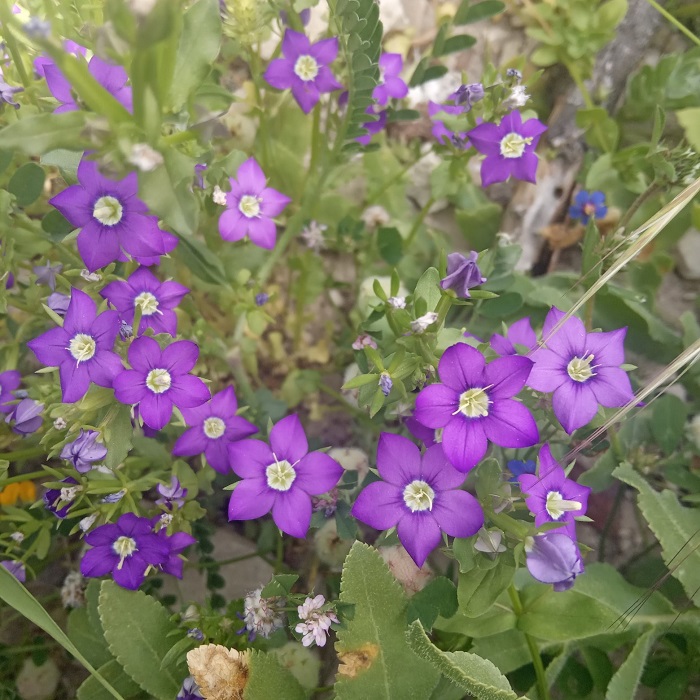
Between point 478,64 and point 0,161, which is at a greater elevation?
point 478,64

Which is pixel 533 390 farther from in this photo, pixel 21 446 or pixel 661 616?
pixel 21 446

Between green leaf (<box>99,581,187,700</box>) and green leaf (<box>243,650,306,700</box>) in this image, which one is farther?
green leaf (<box>99,581,187,700</box>)

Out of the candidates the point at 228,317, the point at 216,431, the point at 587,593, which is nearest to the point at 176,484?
the point at 216,431

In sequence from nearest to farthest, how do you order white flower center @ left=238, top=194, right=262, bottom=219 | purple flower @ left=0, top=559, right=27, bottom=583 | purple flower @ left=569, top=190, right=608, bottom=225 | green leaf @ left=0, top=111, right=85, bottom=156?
green leaf @ left=0, top=111, right=85, bottom=156 < purple flower @ left=0, top=559, right=27, bottom=583 < white flower center @ left=238, top=194, right=262, bottom=219 < purple flower @ left=569, top=190, right=608, bottom=225

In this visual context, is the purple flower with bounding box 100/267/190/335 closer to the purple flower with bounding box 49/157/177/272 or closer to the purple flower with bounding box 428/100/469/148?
the purple flower with bounding box 49/157/177/272

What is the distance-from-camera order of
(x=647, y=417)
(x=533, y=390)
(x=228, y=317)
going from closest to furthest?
(x=533, y=390), (x=647, y=417), (x=228, y=317)

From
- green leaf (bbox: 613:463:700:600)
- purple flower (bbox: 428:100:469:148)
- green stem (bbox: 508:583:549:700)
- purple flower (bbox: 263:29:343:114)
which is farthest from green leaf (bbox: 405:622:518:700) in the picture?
purple flower (bbox: 263:29:343:114)
